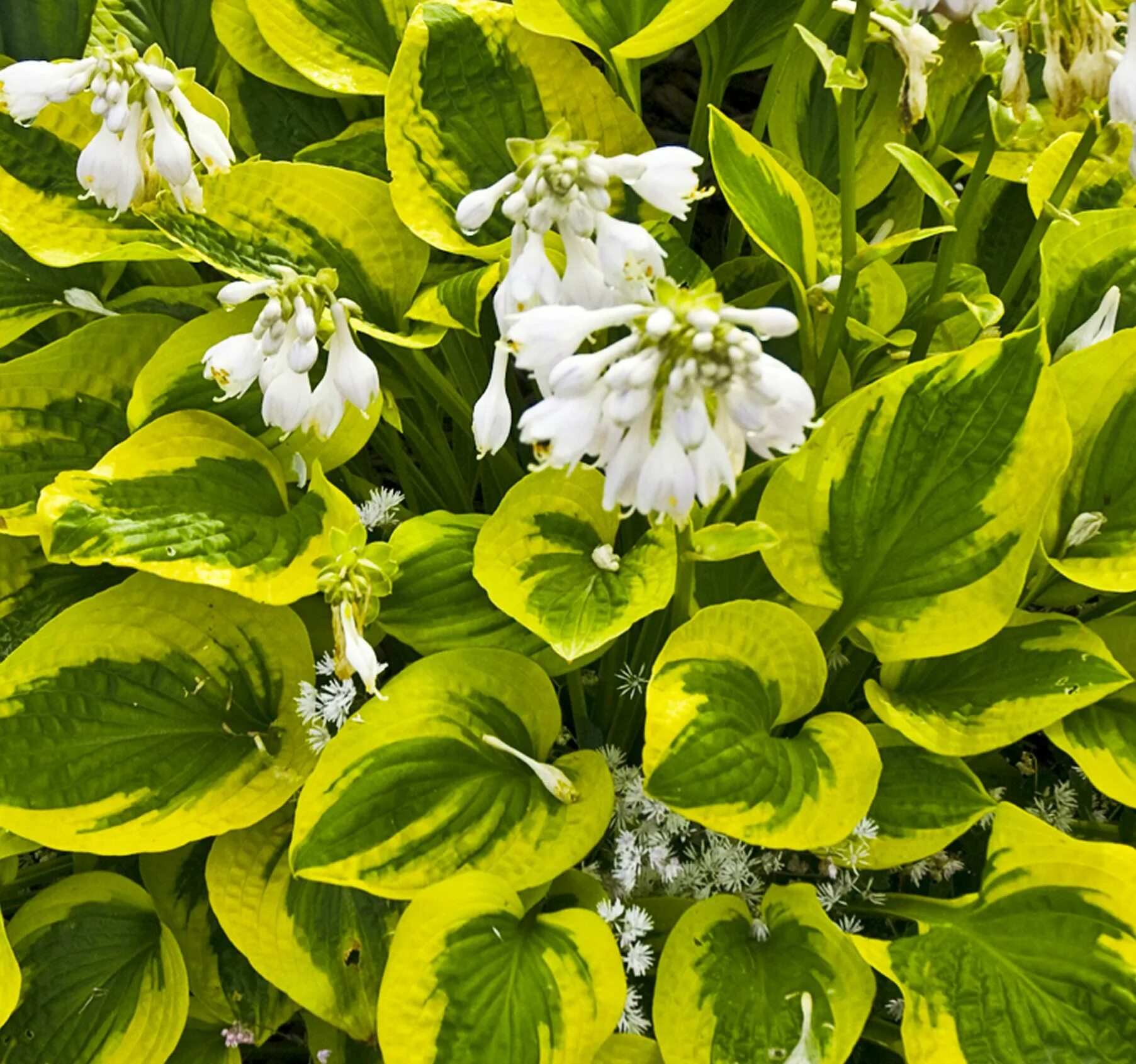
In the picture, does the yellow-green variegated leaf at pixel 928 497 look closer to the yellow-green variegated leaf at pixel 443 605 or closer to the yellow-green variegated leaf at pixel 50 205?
the yellow-green variegated leaf at pixel 443 605

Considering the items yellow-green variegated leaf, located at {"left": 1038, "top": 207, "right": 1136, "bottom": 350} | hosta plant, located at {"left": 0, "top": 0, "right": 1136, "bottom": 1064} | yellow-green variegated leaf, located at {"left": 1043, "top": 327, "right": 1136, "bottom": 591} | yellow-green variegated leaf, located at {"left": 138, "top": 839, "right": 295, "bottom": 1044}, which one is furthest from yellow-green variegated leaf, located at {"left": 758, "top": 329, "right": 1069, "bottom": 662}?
yellow-green variegated leaf, located at {"left": 138, "top": 839, "right": 295, "bottom": 1044}

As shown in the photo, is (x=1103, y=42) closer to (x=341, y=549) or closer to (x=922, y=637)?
(x=922, y=637)

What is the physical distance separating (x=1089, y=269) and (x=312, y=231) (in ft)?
2.73

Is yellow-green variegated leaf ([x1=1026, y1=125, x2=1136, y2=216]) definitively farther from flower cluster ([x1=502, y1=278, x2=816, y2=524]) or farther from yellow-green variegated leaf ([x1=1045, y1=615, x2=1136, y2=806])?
flower cluster ([x1=502, y1=278, x2=816, y2=524])

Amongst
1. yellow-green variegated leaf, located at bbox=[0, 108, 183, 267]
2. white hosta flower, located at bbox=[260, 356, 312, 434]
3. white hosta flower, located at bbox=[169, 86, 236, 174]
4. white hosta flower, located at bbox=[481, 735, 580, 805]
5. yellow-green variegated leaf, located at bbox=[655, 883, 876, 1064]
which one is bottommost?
yellow-green variegated leaf, located at bbox=[655, 883, 876, 1064]

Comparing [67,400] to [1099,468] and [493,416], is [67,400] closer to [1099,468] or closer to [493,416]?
[493,416]

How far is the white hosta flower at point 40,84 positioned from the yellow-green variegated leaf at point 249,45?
43cm

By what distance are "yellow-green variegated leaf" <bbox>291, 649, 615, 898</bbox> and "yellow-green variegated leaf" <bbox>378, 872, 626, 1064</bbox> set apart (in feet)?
0.11

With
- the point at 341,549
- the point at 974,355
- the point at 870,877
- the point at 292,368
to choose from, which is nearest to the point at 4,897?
the point at 341,549

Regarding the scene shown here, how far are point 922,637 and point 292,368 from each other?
23.5 inches

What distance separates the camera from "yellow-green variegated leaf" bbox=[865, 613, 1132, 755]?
97 cm

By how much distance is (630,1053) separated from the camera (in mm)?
1015

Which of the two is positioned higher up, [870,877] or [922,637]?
[922,637]

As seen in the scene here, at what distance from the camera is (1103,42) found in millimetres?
784
